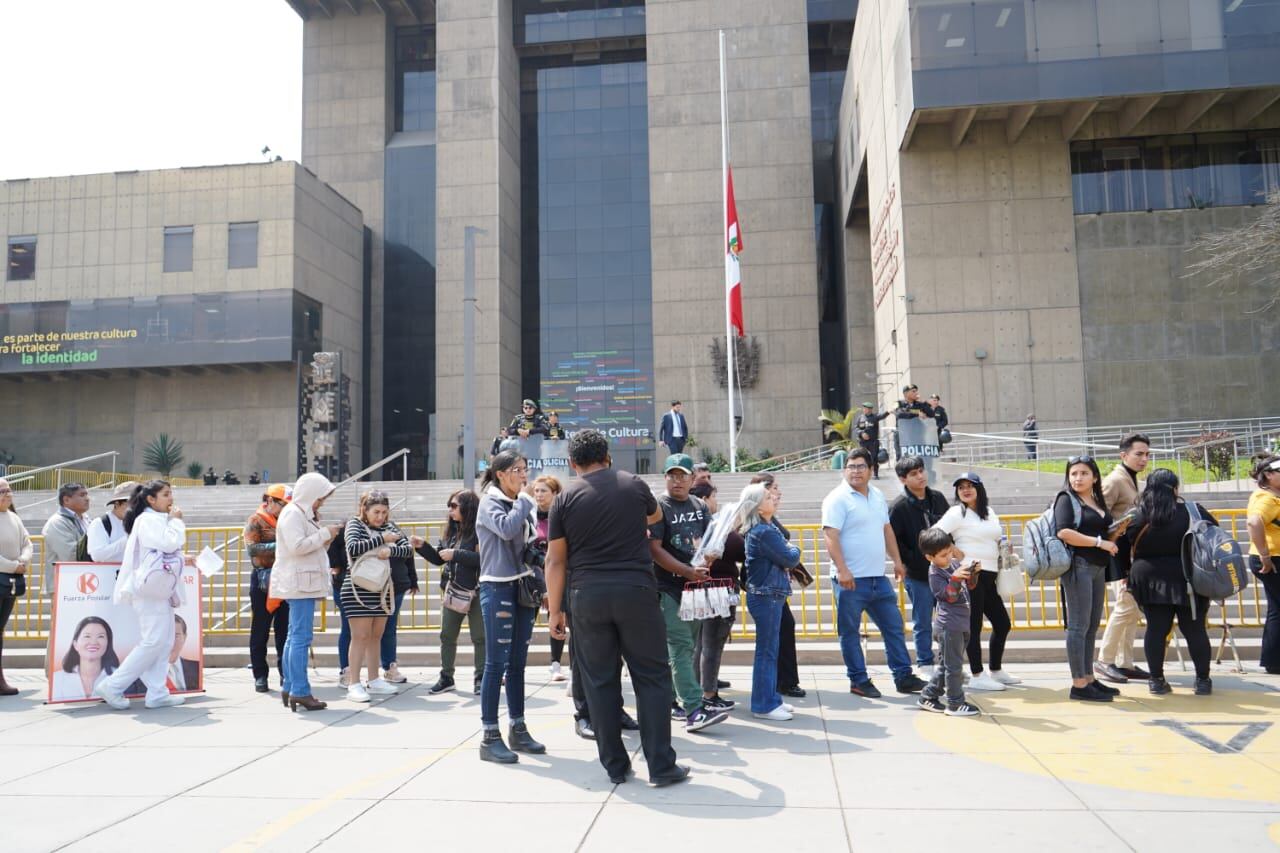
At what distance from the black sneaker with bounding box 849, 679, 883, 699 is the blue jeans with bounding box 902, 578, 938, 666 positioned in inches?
25.0

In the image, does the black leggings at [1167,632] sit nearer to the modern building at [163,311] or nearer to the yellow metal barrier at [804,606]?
the yellow metal barrier at [804,606]

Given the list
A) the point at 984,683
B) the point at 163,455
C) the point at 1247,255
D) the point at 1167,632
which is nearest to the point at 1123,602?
the point at 1167,632

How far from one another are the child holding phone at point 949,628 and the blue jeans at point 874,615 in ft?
1.87

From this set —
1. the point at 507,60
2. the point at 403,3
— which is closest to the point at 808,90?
the point at 507,60

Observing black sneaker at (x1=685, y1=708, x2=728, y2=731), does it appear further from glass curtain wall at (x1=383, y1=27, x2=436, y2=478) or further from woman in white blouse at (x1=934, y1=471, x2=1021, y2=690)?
glass curtain wall at (x1=383, y1=27, x2=436, y2=478)

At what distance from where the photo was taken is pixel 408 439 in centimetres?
4447

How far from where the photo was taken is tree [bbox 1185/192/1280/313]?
22.9 m

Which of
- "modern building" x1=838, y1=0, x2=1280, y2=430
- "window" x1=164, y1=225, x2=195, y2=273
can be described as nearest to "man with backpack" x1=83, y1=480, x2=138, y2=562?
"modern building" x1=838, y1=0, x2=1280, y2=430

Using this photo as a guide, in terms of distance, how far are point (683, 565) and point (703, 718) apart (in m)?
1.03

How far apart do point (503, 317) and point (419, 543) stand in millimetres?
32792

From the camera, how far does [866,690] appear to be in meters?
7.21

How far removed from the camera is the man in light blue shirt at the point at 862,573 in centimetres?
727

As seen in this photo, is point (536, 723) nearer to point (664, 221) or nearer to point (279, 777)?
point (279, 777)

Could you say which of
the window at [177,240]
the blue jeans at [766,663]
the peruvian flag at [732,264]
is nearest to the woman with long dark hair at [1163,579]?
the blue jeans at [766,663]
